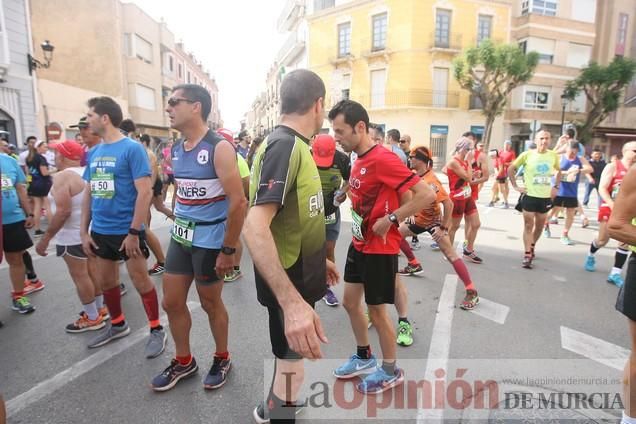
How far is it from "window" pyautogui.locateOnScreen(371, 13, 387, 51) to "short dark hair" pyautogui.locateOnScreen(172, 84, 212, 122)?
27989 mm

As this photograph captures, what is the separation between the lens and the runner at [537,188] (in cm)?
538

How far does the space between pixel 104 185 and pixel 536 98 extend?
33.2 metres

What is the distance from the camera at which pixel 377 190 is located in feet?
8.70

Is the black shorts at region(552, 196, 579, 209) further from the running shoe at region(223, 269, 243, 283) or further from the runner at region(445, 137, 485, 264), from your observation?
the running shoe at region(223, 269, 243, 283)

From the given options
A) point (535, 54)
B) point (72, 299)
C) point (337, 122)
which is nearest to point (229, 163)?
point (337, 122)

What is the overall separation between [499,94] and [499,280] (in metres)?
23.0

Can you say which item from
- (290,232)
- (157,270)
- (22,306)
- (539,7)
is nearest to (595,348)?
(290,232)

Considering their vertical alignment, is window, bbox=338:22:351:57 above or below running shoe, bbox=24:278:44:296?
above

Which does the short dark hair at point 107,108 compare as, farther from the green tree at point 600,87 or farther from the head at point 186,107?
the green tree at point 600,87

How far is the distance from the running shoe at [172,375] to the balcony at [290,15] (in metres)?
37.7

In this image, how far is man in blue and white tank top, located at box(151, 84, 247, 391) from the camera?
255 cm

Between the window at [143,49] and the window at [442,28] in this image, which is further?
the window at [442,28]

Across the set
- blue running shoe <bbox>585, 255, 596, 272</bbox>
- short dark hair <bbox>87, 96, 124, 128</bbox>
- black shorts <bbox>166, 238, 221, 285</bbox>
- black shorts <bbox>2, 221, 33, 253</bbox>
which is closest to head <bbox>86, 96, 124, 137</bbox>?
short dark hair <bbox>87, 96, 124, 128</bbox>

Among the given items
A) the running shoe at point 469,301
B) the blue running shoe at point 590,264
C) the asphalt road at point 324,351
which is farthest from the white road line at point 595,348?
the blue running shoe at point 590,264
